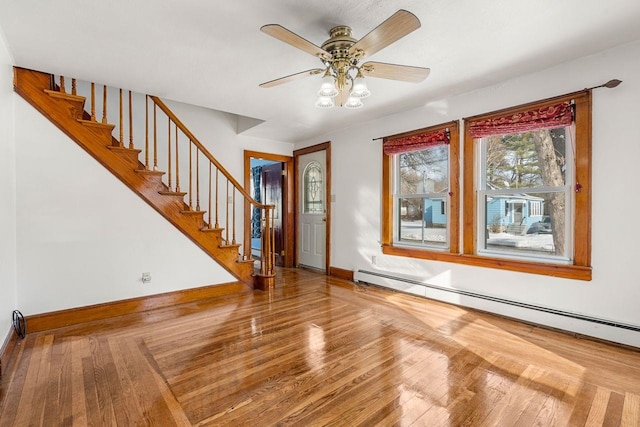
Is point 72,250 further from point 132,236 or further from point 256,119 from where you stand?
point 256,119

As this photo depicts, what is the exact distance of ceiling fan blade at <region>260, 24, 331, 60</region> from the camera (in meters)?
1.70

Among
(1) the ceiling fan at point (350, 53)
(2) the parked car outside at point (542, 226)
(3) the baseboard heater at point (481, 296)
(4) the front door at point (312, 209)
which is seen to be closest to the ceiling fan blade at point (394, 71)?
(1) the ceiling fan at point (350, 53)

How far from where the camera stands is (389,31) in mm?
1739

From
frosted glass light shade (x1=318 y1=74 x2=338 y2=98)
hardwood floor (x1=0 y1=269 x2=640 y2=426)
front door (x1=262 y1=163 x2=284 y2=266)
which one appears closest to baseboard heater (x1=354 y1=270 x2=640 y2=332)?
hardwood floor (x1=0 y1=269 x2=640 y2=426)

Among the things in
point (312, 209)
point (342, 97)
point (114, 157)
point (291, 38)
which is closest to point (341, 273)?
point (312, 209)

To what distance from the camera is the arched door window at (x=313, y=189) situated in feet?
17.7

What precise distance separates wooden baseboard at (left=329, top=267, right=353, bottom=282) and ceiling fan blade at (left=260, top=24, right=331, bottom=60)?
337 cm

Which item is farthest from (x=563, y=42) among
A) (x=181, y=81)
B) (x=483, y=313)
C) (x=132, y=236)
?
(x=132, y=236)

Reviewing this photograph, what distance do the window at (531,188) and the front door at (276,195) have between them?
3.44 m

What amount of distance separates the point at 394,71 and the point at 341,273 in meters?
3.33

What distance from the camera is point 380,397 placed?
71.7 inches

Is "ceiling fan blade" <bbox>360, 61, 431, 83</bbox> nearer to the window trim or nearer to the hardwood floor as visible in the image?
the window trim

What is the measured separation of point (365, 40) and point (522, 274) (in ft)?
8.67

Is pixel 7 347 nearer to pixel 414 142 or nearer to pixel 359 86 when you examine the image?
pixel 359 86
